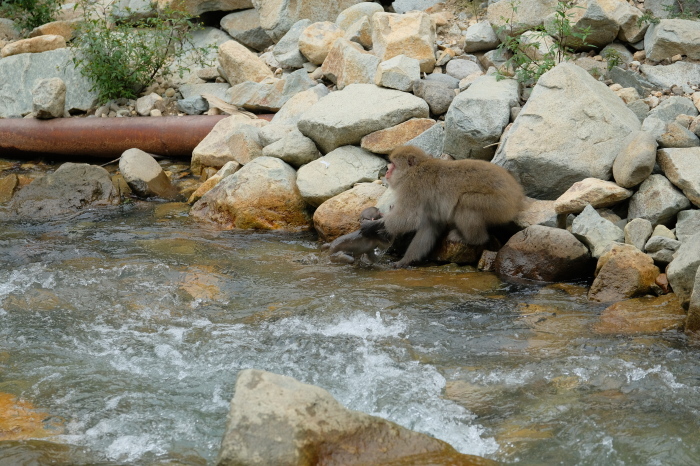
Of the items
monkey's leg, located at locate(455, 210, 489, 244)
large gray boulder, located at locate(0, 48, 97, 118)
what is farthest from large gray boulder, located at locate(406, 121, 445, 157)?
large gray boulder, located at locate(0, 48, 97, 118)

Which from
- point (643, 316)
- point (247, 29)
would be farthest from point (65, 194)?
point (643, 316)

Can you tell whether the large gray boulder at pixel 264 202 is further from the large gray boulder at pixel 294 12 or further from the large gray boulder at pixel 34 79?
the large gray boulder at pixel 294 12

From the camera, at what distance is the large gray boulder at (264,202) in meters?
8.04

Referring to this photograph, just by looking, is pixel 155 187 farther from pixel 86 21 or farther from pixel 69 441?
pixel 69 441

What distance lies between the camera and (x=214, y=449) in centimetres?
391

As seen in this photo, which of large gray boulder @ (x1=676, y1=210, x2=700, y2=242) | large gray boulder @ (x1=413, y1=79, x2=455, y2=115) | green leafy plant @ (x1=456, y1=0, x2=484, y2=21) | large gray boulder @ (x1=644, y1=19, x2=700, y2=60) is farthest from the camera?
green leafy plant @ (x1=456, y1=0, x2=484, y2=21)

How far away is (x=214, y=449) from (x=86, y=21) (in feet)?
30.7

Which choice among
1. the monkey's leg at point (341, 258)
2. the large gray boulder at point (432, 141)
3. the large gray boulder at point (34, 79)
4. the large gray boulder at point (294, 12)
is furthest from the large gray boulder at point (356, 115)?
the large gray boulder at point (34, 79)

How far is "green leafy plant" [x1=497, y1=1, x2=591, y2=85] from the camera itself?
8133 millimetres

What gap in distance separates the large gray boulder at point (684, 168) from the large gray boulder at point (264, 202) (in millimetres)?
3529

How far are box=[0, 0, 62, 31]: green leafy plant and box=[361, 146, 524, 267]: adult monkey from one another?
32.4 ft

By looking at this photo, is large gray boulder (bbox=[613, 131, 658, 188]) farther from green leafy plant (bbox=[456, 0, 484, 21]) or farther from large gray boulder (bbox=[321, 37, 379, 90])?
green leafy plant (bbox=[456, 0, 484, 21])

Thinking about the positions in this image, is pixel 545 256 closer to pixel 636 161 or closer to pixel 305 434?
pixel 636 161

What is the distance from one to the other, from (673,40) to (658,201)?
296 cm
